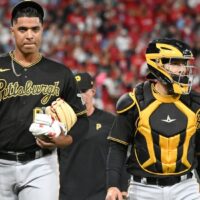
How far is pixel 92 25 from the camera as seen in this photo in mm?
19203

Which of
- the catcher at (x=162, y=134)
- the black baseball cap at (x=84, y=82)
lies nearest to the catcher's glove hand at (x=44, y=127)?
the catcher at (x=162, y=134)

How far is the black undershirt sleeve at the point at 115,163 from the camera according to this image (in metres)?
5.00

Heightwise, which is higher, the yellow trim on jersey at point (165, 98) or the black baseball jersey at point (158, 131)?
the yellow trim on jersey at point (165, 98)

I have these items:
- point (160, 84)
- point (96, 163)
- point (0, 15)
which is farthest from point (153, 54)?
point (0, 15)

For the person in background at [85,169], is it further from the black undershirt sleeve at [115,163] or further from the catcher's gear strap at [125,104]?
the catcher's gear strap at [125,104]

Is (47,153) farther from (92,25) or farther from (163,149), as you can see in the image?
(92,25)

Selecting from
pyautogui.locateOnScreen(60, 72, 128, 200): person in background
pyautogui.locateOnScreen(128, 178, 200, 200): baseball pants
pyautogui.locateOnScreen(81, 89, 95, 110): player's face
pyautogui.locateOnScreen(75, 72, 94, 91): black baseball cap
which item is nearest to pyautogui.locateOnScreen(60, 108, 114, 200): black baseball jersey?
pyautogui.locateOnScreen(60, 72, 128, 200): person in background

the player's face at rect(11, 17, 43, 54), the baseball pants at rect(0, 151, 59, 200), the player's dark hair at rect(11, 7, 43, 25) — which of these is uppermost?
the player's dark hair at rect(11, 7, 43, 25)

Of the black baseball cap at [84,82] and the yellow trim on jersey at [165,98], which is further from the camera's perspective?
the black baseball cap at [84,82]

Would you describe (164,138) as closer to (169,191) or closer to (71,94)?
(169,191)

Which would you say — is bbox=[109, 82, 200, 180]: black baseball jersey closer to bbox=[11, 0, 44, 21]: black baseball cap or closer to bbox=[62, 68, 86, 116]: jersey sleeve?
bbox=[62, 68, 86, 116]: jersey sleeve

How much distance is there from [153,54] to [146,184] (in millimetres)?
975

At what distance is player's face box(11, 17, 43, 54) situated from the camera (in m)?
5.06

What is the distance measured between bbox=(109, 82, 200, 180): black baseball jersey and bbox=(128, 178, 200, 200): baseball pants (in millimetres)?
86
